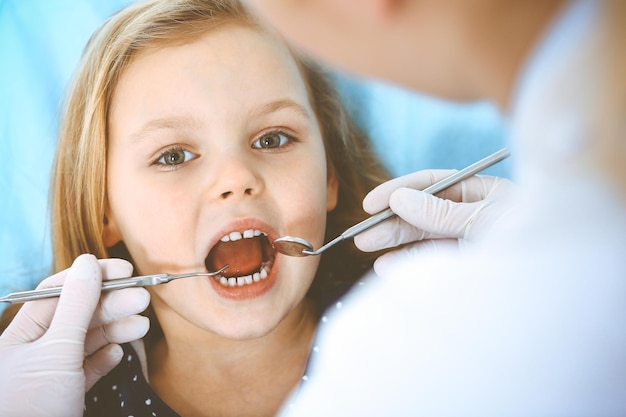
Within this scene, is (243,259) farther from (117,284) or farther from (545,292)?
(545,292)

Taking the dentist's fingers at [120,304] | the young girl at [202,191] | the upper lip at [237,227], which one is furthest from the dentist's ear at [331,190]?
the dentist's fingers at [120,304]

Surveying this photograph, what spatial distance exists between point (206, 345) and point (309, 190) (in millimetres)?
257

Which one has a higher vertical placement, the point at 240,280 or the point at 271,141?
the point at 271,141

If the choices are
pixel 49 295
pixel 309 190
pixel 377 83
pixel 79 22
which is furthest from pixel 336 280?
pixel 79 22

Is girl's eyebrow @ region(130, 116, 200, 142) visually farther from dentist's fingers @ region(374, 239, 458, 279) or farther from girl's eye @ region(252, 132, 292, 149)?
dentist's fingers @ region(374, 239, 458, 279)

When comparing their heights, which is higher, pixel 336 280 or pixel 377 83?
pixel 377 83

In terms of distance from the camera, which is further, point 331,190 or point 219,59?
point 331,190

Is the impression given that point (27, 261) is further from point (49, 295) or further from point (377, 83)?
point (377, 83)

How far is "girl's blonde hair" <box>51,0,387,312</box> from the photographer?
2.82 feet

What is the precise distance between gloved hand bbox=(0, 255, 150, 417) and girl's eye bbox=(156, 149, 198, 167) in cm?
14

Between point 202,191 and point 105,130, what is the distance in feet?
0.51

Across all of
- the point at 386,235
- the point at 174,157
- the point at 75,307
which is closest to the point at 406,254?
the point at 386,235

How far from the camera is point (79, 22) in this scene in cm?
89

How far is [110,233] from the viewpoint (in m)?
0.90
